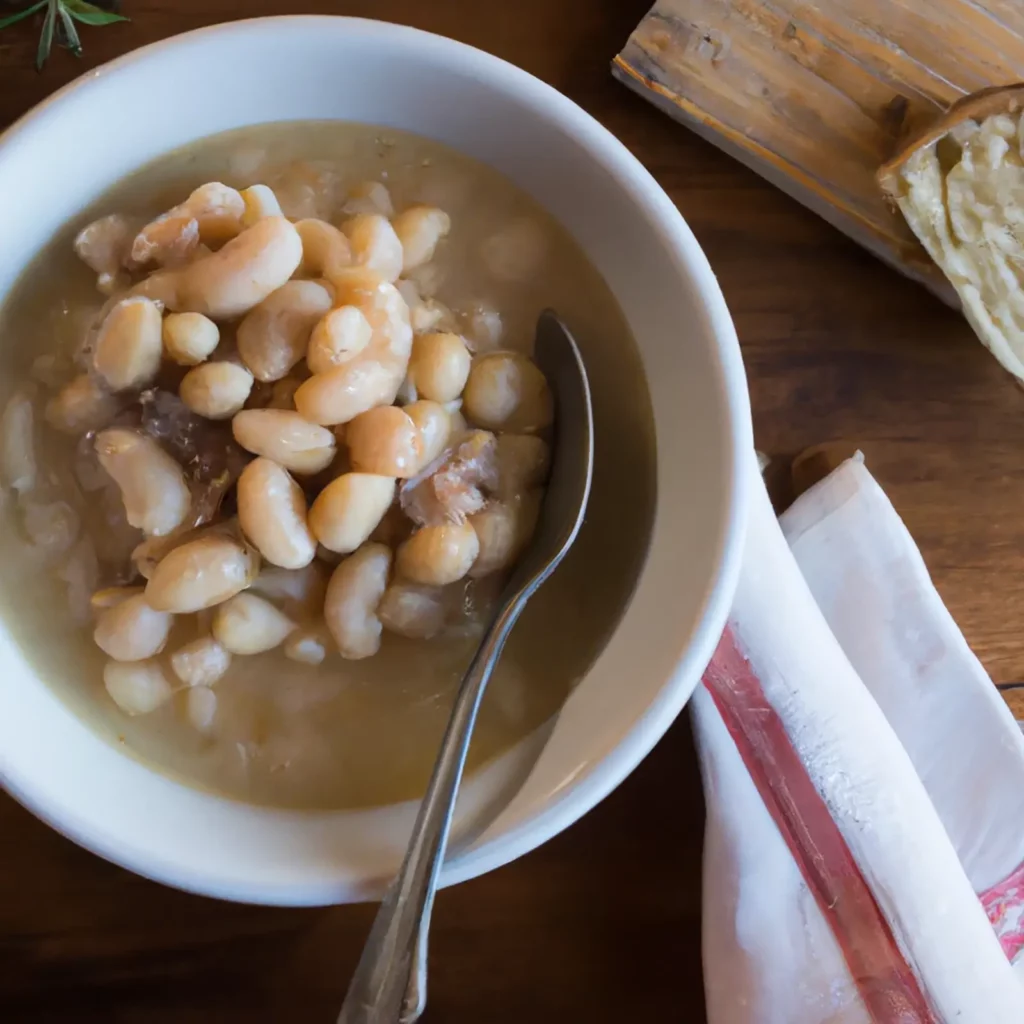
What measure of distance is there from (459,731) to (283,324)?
0.21 m

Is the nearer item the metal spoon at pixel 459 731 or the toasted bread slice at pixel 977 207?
the metal spoon at pixel 459 731

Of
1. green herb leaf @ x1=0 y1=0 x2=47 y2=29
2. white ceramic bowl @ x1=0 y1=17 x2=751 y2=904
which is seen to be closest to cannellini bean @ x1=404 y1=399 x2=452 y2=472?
white ceramic bowl @ x1=0 y1=17 x2=751 y2=904

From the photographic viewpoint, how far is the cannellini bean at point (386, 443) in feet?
1.47

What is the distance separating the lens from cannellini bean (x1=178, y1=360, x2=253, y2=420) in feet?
1.49

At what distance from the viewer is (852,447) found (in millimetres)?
596

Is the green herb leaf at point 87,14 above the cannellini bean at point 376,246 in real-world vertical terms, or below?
above

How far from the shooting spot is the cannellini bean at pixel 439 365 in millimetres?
472

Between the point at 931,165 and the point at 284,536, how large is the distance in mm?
434

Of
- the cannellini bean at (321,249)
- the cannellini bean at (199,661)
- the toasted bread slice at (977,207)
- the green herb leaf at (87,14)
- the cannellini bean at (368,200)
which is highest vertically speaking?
the toasted bread slice at (977,207)

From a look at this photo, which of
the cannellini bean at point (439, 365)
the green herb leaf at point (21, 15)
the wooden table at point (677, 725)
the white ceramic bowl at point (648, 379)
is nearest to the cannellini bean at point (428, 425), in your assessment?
the cannellini bean at point (439, 365)

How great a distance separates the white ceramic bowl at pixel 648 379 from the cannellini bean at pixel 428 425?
0.37ft

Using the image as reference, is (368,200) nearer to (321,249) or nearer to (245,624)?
(321,249)

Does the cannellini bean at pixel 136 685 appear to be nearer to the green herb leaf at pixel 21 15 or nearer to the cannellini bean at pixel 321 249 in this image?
the cannellini bean at pixel 321 249

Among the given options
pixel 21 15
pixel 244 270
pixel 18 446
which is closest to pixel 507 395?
pixel 244 270
